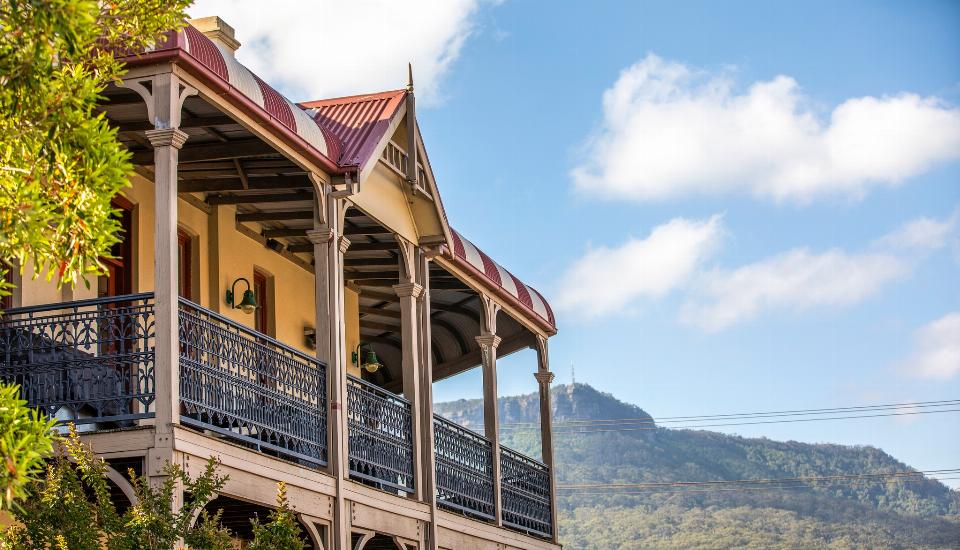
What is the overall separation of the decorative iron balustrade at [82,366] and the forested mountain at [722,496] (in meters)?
89.5

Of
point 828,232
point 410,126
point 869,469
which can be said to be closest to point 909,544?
point 869,469

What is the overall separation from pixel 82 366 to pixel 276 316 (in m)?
7.21

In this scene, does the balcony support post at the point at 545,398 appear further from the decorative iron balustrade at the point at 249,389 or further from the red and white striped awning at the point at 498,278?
the decorative iron balustrade at the point at 249,389

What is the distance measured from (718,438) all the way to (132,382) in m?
111

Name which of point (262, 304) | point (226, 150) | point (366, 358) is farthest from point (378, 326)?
point (226, 150)

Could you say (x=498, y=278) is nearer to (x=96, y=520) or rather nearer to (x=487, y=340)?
(x=487, y=340)

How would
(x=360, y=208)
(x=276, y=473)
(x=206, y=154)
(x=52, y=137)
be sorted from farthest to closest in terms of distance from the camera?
(x=360, y=208) < (x=206, y=154) < (x=276, y=473) < (x=52, y=137)

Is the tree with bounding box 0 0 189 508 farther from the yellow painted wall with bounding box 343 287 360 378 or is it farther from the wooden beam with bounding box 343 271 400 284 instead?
the yellow painted wall with bounding box 343 287 360 378

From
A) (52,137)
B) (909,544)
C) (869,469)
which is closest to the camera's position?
(52,137)

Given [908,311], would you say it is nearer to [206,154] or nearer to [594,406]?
[594,406]

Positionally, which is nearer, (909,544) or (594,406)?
(909,544)

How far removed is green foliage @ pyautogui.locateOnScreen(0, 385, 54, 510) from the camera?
25.4ft

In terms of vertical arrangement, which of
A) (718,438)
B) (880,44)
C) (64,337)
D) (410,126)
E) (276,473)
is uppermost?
(880,44)

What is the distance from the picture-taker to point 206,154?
51.3ft
